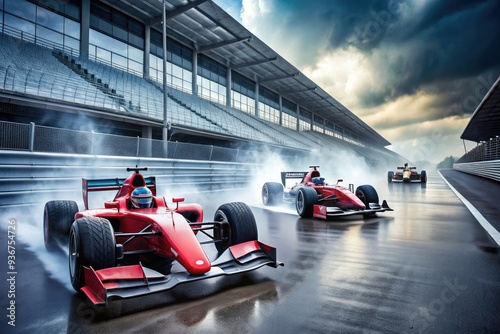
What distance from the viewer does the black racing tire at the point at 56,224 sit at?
502 centimetres

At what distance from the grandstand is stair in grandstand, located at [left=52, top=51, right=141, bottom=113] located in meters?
0.08

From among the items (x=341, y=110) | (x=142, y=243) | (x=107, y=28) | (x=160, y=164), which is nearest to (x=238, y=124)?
(x=107, y=28)

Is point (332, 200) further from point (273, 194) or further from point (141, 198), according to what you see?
point (141, 198)

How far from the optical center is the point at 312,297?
3.16 meters

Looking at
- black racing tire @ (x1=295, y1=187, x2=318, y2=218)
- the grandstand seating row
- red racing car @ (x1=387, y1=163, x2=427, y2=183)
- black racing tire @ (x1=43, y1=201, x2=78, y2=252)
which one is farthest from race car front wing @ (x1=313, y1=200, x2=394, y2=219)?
red racing car @ (x1=387, y1=163, x2=427, y2=183)

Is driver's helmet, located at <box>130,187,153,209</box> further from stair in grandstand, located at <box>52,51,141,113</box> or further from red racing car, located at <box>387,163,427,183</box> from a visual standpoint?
red racing car, located at <box>387,163,427,183</box>

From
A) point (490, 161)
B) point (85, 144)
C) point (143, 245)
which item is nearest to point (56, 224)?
point (143, 245)

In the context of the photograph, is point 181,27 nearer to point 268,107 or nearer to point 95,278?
point 268,107

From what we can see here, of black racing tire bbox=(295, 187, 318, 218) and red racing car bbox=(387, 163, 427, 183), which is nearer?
black racing tire bbox=(295, 187, 318, 218)

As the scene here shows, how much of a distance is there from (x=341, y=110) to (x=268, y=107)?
16099 millimetres

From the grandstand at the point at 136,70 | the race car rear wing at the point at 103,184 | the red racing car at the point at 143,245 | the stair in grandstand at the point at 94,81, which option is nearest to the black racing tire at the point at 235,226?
the red racing car at the point at 143,245

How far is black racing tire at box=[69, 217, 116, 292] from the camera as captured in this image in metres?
3.20

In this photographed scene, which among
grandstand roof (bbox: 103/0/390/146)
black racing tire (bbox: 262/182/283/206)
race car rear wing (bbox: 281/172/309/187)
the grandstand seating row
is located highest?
grandstand roof (bbox: 103/0/390/146)

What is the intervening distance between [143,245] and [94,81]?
17.2m
